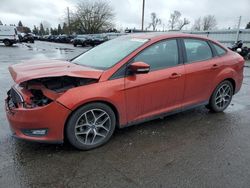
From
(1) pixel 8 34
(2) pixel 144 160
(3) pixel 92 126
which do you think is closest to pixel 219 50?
(2) pixel 144 160

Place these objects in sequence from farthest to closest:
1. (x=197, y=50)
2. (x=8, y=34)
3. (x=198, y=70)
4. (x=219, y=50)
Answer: (x=8, y=34) < (x=219, y=50) < (x=197, y=50) < (x=198, y=70)

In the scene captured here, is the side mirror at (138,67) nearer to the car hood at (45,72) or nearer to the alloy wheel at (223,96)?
the car hood at (45,72)

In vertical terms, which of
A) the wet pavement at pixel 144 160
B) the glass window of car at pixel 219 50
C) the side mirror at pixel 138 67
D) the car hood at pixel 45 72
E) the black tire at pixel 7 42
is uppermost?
the glass window of car at pixel 219 50

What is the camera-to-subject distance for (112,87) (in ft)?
10.2

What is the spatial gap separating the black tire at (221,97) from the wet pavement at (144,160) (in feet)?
1.95

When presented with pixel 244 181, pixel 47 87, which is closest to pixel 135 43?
pixel 47 87

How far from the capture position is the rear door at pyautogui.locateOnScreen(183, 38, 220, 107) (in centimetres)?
391

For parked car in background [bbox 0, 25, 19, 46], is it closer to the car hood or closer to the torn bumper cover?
the car hood

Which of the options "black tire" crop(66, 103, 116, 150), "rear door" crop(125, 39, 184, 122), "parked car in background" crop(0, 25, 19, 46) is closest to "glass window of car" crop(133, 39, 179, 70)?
"rear door" crop(125, 39, 184, 122)

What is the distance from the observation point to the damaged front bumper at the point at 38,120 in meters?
2.77

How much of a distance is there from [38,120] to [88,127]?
2.19 feet

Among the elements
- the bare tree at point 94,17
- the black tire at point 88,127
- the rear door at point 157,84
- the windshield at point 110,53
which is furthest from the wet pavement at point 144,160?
the bare tree at point 94,17

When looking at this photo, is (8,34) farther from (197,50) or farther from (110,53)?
(197,50)

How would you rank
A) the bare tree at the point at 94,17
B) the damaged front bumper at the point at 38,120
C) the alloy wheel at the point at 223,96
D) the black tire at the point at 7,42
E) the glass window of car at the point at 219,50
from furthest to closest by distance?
the bare tree at the point at 94,17 → the black tire at the point at 7,42 → the alloy wheel at the point at 223,96 → the glass window of car at the point at 219,50 → the damaged front bumper at the point at 38,120
